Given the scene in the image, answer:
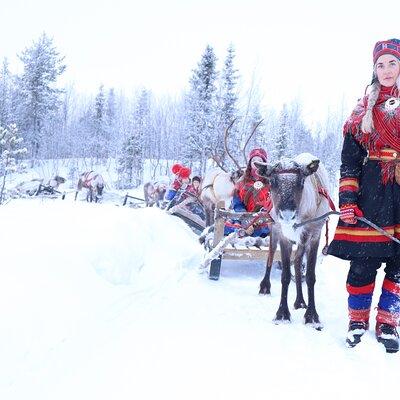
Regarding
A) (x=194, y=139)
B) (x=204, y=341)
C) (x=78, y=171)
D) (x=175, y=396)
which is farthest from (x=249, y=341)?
(x=78, y=171)

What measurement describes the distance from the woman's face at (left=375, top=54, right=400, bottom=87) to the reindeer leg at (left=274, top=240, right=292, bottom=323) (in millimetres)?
1634

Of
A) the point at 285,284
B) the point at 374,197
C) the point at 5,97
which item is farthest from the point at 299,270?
the point at 5,97

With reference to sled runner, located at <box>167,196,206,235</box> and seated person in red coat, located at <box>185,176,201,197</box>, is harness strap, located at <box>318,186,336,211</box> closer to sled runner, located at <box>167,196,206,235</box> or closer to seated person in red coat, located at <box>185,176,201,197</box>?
sled runner, located at <box>167,196,206,235</box>

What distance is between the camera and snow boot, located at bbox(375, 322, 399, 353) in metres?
2.87

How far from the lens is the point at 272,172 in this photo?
3484mm

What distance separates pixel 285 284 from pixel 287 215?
32.7 inches

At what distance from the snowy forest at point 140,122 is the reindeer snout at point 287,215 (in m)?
13.9

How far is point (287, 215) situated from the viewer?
3.35 meters

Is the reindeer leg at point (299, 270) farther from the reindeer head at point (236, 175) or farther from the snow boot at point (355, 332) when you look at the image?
the reindeer head at point (236, 175)

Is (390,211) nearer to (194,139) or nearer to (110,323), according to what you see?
(110,323)

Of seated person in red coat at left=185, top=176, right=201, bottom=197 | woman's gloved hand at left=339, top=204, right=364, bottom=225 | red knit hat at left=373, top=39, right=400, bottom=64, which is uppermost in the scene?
red knit hat at left=373, top=39, right=400, bottom=64

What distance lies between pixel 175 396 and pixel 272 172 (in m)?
1.90

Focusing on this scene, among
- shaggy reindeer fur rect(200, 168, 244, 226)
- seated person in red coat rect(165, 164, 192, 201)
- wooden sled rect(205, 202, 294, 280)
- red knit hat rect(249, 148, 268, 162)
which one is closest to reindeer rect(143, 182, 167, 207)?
seated person in red coat rect(165, 164, 192, 201)

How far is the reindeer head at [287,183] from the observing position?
3.35m
